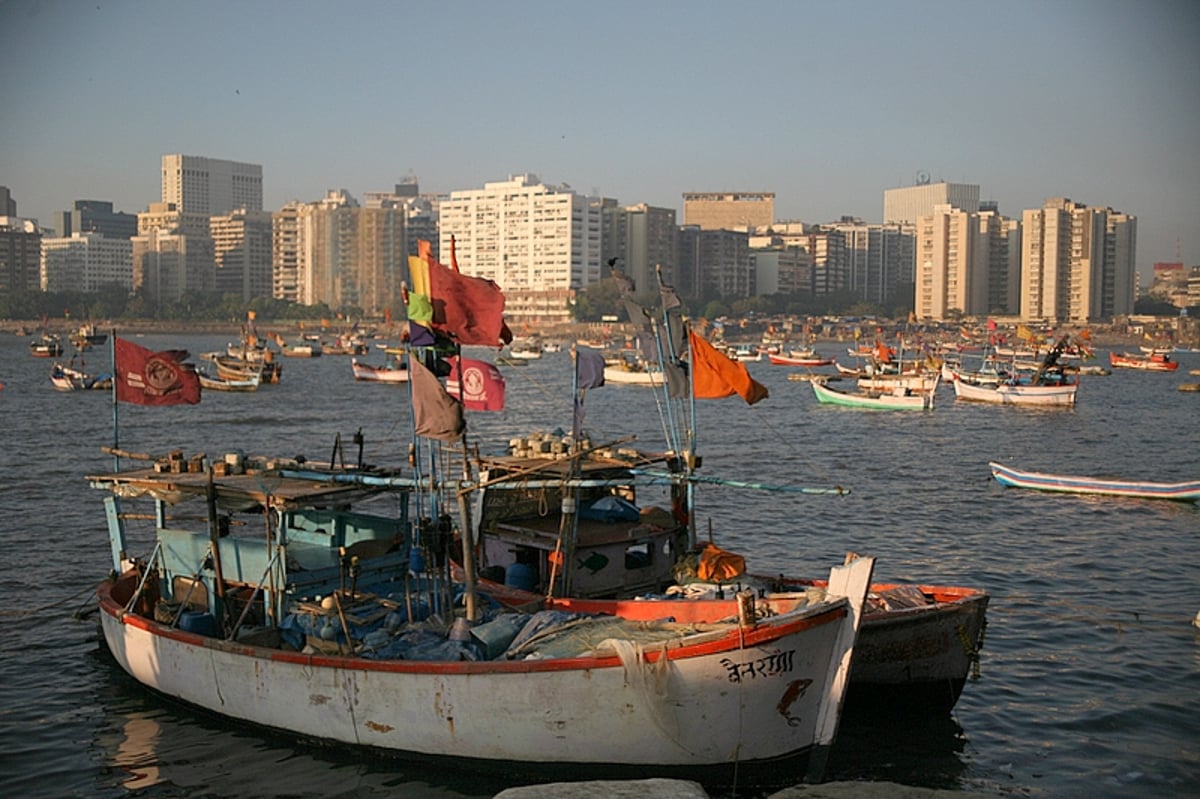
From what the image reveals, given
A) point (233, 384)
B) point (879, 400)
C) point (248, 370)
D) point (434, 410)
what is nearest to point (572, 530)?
point (434, 410)

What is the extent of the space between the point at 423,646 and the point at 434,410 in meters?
2.72

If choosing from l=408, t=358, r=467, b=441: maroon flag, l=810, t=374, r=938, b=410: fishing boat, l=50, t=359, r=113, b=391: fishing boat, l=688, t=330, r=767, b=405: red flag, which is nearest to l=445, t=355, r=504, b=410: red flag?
l=408, t=358, r=467, b=441: maroon flag

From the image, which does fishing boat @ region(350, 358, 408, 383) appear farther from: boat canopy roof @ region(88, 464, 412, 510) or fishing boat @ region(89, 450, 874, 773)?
boat canopy roof @ region(88, 464, 412, 510)

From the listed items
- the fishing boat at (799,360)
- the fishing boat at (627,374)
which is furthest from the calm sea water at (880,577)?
the fishing boat at (799,360)

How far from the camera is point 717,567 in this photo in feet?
56.3

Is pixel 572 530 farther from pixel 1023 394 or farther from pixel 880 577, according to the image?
pixel 1023 394

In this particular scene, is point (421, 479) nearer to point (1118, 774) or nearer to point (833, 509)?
point (1118, 774)

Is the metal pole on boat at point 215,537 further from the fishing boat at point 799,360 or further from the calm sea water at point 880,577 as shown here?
the fishing boat at point 799,360

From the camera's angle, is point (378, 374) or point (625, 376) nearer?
point (378, 374)

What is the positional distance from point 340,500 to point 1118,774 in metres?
9.60

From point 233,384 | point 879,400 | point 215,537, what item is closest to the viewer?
point 215,537

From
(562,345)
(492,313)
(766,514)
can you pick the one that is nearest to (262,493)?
(492,313)

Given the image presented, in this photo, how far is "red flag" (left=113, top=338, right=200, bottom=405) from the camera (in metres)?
17.5

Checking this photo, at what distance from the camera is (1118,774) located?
14719mm
